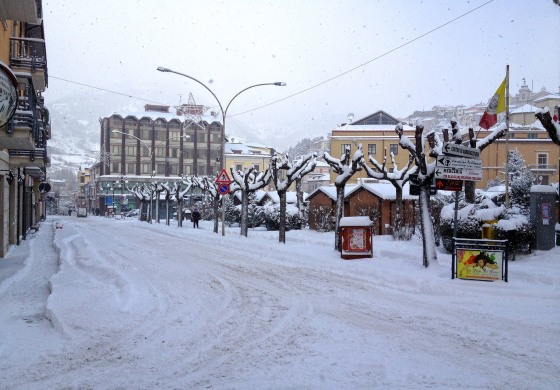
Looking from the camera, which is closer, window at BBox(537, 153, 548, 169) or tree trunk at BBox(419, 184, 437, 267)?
tree trunk at BBox(419, 184, 437, 267)

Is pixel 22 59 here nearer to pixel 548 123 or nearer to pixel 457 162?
pixel 457 162

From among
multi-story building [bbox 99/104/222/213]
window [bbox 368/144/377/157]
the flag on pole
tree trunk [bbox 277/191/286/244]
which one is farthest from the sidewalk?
multi-story building [bbox 99/104/222/213]

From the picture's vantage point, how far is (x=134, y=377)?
5801mm

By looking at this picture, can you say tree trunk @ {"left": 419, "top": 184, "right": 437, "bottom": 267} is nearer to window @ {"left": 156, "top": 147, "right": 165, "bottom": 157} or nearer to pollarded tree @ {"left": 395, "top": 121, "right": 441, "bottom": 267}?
pollarded tree @ {"left": 395, "top": 121, "right": 441, "bottom": 267}

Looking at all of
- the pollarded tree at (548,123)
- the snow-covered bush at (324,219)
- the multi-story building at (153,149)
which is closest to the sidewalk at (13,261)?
the pollarded tree at (548,123)

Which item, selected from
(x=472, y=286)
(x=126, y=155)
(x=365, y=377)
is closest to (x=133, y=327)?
(x=365, y=377)

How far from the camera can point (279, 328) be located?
807cm

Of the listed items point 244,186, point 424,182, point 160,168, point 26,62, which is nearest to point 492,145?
point 244,186

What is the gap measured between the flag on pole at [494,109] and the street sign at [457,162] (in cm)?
477

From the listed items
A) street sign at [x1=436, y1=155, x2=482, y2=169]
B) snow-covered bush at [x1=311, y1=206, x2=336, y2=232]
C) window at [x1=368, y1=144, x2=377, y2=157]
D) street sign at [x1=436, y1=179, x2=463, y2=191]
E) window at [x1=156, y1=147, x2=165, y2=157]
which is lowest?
snow-covered bush at [x1=311, y1=206, x2=336, y2=232]

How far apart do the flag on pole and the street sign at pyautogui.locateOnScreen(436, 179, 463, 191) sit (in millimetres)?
5107

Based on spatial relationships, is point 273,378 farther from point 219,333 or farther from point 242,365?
point 219,333

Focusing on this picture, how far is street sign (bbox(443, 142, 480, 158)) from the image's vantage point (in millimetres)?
12836

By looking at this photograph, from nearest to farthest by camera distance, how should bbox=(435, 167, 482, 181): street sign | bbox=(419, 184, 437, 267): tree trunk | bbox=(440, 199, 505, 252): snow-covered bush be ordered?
bbox=(435, 167, 482, 181): street sign → bbox=(419, 184, 437, 267): tree trunk → bbox=(440, 199, 505, 252): snow-covered bush
